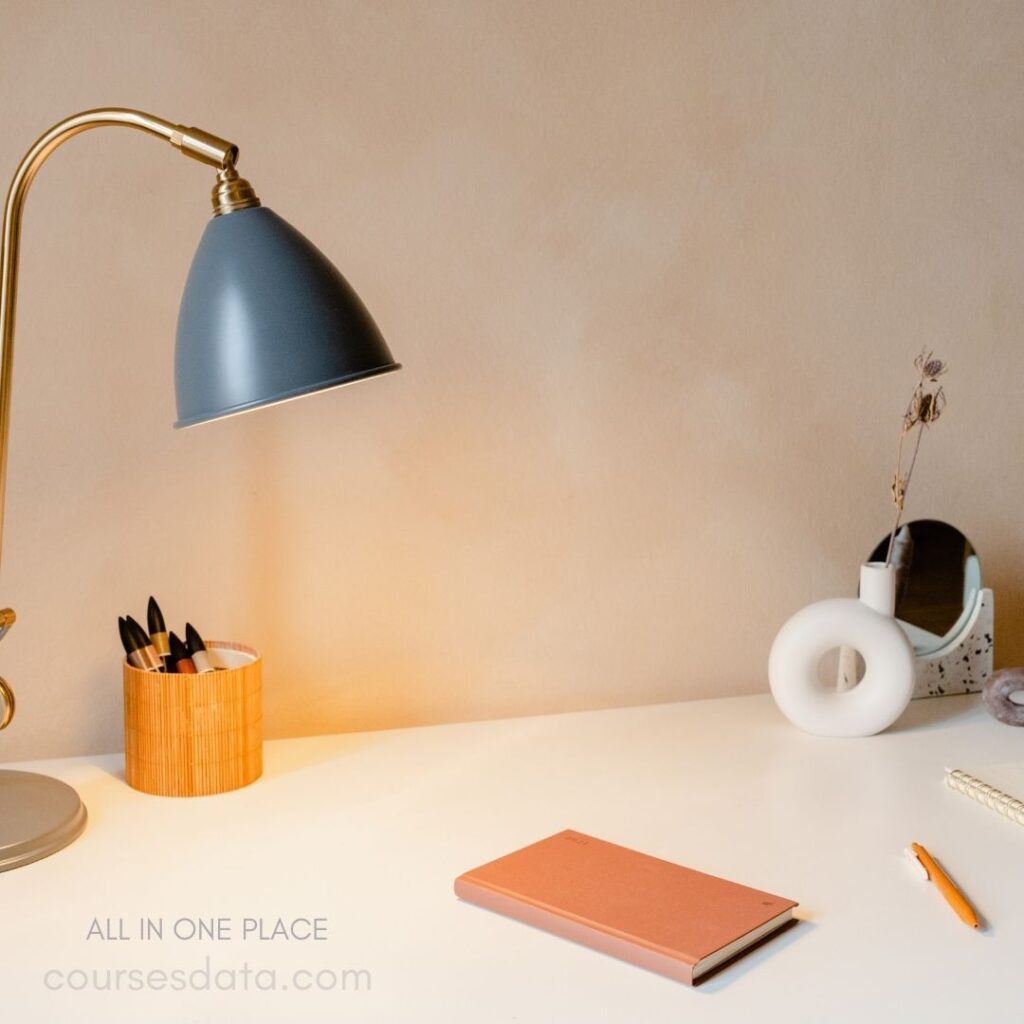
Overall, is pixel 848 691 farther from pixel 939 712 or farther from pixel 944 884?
pixel 944 884

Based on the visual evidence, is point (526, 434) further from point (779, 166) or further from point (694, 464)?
point (779, 166)

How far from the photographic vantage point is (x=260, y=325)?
0.87 m

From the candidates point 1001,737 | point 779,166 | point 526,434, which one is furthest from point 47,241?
point 1001,737

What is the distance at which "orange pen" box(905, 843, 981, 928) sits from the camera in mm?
881

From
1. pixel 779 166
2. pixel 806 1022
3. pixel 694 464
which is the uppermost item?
pixel 779 166

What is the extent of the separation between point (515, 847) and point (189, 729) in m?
0.31

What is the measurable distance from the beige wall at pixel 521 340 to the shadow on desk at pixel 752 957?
0.53 meters

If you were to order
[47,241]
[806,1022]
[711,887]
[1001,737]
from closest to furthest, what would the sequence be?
[806,1022] → [711,887] → [47,241] → [1001,737]

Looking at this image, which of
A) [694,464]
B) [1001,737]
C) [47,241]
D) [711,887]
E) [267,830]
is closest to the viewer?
[711,887]

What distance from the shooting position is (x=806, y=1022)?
76 centimetres

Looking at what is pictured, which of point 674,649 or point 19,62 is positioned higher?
point 19,62

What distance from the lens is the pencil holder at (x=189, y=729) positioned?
1096 mm

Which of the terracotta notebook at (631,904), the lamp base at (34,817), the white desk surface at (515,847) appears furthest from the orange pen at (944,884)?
the lamp base at (34,817)

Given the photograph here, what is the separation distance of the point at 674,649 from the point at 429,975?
660 millimetres
